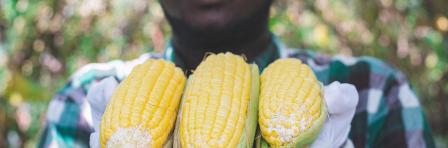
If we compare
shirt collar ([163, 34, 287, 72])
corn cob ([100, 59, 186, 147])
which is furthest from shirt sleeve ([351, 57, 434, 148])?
corn cob ([100, 59, 186, 147])

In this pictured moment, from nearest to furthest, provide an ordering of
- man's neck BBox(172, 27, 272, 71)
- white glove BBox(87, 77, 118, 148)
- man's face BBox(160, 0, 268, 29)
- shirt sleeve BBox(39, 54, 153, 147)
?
white glove BBox(87, 77, 118, 148), man's face BBox(160, 0, 268, 29), man's neck BBox(172, 27, 272, 71), shirt sleeve BBox(39, 54, 153, 147)

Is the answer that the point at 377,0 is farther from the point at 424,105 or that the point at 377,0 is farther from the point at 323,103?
the point at 323,103

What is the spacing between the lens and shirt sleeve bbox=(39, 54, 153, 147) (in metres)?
1.66

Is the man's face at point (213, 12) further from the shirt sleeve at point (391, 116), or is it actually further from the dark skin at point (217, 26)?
the shirt sleeve at point (391, 116)

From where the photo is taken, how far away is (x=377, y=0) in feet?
9.31

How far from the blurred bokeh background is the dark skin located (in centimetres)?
110

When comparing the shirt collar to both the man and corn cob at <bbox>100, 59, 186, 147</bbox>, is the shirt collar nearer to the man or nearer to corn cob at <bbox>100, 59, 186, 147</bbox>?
the man

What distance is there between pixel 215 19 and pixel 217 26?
20 millimetres

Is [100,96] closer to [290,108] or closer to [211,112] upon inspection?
[211,112]

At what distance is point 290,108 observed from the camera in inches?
35.3

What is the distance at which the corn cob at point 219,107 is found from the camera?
0.87 m

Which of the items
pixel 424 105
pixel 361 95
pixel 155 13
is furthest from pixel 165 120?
pixel 424 105

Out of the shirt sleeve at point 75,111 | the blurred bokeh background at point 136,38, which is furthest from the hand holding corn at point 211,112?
the blurred bokeh background at point 136,38

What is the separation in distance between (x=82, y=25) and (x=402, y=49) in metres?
1.55
